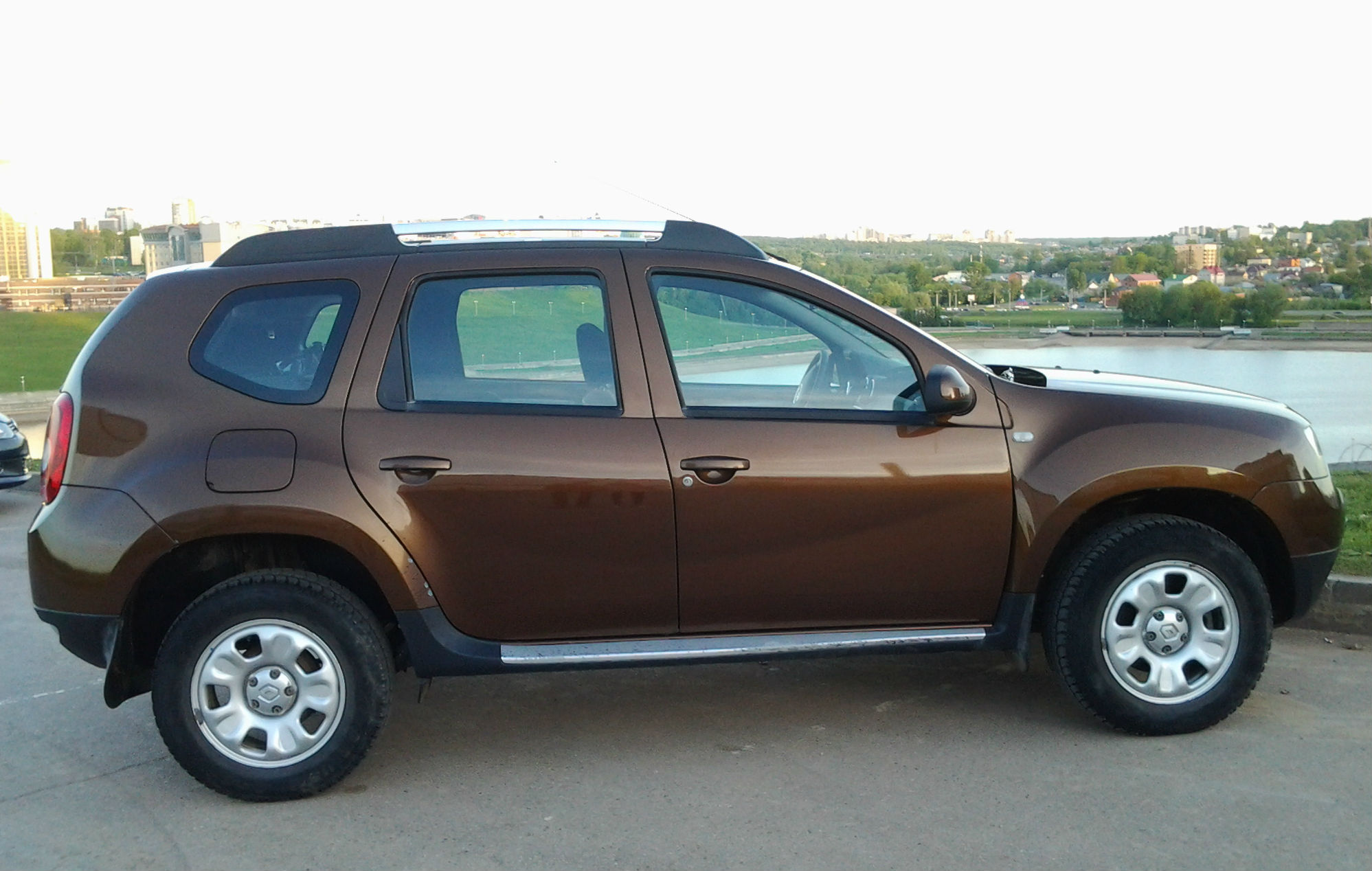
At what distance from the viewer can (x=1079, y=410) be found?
14.3 ft

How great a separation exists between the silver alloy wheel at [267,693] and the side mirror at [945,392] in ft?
7.06

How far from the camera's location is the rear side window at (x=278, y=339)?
4066mm

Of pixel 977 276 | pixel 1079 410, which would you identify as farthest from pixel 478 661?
pixel 977 276

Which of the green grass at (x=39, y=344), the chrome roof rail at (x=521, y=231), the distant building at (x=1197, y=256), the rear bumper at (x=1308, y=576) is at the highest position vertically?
the chrome roof rail at (x=521, y=231)

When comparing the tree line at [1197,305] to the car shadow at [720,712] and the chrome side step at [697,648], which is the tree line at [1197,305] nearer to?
the car shadow at [720,712]

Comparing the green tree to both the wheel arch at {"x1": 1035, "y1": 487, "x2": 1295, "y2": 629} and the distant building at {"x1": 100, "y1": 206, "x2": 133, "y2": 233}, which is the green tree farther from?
the distant building at {"x1": 100, "y1": 206, "x2": 133, "y2": 233}

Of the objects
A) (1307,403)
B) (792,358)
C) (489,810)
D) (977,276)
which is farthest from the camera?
(1307,403)

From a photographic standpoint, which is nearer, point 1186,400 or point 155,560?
point 155,560

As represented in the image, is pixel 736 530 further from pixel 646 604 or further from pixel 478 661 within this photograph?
pixel 478 661

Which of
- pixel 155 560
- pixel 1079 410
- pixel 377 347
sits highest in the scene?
pixel 377 347

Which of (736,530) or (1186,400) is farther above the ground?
(1186,400)

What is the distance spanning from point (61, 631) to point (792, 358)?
2.66 m

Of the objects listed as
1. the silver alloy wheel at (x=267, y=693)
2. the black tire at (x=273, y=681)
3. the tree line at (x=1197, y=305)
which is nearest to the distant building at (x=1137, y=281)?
the tree line at (x=1197, y=305)

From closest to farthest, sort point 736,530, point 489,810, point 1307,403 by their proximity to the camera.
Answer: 1. point 489,810
2. point 736,530
3. point 1307,403
